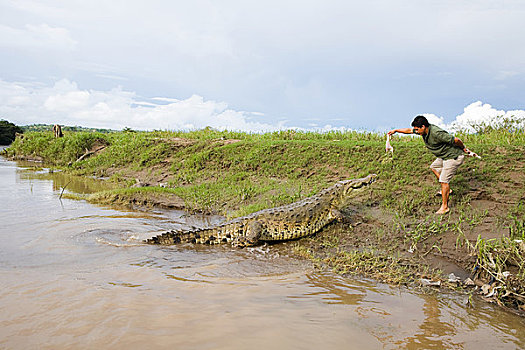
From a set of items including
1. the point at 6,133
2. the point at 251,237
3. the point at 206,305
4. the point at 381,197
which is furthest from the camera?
the point at 6,133

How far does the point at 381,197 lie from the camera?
7.02 m

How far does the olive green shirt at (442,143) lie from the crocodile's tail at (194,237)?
398 cm

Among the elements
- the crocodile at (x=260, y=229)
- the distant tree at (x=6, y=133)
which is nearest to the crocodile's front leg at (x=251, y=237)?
the crocodile at (x=260, y=229)

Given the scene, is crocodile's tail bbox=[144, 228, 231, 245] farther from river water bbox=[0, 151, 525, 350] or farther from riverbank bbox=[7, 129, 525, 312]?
riverbank bbox=[7, 129, 525, 312]

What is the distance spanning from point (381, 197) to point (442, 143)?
62.2 inches

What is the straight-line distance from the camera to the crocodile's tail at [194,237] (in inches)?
235

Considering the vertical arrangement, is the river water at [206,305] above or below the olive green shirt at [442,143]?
below

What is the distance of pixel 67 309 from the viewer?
3391mm

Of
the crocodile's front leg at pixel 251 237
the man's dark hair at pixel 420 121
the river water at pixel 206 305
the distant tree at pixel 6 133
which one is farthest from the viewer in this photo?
the distant tree at pixel 6 133

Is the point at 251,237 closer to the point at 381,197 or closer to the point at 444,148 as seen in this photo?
the point at 381,197

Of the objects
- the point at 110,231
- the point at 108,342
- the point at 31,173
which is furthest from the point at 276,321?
the point at 31,173

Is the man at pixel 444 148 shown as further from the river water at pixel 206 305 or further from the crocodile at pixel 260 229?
the river water at pixel 206 305

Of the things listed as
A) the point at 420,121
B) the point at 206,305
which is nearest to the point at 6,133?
the point at 206,305

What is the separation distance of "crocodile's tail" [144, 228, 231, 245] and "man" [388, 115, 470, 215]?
12.6 ft
